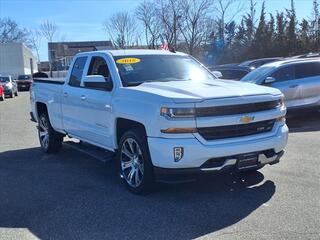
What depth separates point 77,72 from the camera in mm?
8250

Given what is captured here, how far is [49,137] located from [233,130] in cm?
473

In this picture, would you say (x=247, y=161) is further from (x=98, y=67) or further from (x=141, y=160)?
(x=98, y=67)

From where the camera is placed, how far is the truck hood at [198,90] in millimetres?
5713

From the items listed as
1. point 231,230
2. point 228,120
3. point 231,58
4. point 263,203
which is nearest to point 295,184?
point 263,203

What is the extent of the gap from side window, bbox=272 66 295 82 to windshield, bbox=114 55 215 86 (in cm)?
556

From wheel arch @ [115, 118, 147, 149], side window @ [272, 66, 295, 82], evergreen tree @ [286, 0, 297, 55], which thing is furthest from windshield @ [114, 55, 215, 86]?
evergreen tree @ [286, 0, 297, 55]

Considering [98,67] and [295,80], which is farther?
[295,80]

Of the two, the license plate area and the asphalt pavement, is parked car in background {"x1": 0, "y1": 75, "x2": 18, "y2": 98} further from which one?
the license plate area

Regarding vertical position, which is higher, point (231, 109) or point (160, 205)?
point (231, 109)

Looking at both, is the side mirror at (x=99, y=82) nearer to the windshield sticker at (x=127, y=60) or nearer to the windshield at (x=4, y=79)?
the windshield sticker at (x=127, y=60)

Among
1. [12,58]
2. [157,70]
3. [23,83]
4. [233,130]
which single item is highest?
[12,58]

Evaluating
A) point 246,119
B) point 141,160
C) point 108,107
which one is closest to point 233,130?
point 246,119

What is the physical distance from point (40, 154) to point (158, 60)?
3544mm

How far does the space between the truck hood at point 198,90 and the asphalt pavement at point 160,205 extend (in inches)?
49.5
